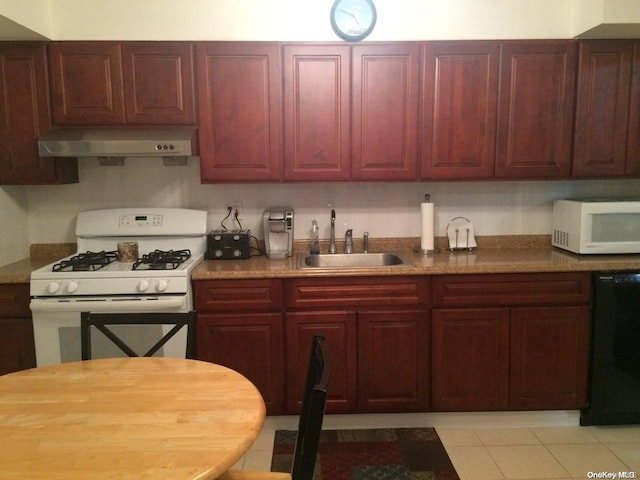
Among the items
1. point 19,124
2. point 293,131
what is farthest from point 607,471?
point 19,124

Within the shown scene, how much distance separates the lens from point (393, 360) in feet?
8.84

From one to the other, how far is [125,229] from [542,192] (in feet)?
8.62

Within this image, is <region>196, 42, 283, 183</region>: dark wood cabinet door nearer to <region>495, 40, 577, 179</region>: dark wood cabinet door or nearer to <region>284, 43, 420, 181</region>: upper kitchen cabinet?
<region>284, 43, 420, 181</region>: upper kitchen cabinet

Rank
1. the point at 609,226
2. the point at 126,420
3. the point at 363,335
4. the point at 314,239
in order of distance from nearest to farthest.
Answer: the point at 126,420, the point at 363,335, the point at 609,226, the point at 314,239

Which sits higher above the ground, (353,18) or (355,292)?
(353,18)

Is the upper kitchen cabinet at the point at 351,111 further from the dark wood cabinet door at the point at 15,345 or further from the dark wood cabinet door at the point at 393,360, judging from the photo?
the dark wood cabinet door at the point at 15,345

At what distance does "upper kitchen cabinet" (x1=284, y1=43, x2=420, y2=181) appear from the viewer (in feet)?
9.06

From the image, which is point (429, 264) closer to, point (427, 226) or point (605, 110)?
point (427, 226)

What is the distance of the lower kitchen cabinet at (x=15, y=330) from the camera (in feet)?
8.49

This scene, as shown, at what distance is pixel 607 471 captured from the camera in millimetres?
2367

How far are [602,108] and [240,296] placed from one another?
2281 mm

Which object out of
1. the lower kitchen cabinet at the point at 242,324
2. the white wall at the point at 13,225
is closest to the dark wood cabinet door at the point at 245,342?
the lower kitchen cabinet at the point at 242,324

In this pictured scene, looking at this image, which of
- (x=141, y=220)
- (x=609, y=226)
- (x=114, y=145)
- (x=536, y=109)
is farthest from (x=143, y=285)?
(x=609, y=226)

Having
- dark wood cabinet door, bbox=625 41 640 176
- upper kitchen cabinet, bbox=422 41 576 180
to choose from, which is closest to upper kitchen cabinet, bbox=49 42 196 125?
upper kitchen cabinet, bbox=422 41 576 180
